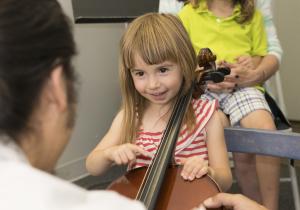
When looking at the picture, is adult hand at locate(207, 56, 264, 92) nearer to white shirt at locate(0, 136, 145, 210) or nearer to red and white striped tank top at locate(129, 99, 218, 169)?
red and white striped tank top at locate(129, 99, 218, 169)

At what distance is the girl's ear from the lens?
1.50ft

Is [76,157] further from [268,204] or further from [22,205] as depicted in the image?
[22,205]

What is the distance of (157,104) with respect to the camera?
1136 mm

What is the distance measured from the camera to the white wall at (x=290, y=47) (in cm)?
280

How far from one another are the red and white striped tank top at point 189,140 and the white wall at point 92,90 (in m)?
1.18

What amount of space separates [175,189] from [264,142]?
0.24 metres

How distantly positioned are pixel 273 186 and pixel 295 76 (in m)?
1.80

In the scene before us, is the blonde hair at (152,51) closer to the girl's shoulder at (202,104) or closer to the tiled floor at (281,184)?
the girl's shoulder at (202,104)

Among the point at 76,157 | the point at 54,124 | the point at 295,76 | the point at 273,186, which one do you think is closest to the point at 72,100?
the point at 54,124

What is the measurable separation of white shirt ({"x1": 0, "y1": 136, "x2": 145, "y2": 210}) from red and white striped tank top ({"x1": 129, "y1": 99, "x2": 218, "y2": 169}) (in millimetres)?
654

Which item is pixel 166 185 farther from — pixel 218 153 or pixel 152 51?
pixel 152 51

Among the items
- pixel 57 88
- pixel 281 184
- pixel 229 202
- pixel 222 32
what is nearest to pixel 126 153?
pixel 229 202

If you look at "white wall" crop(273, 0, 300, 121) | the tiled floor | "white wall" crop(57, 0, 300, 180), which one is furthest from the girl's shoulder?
"white wall" crop(273, 0, 300, 121)

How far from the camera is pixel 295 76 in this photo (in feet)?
9.43
